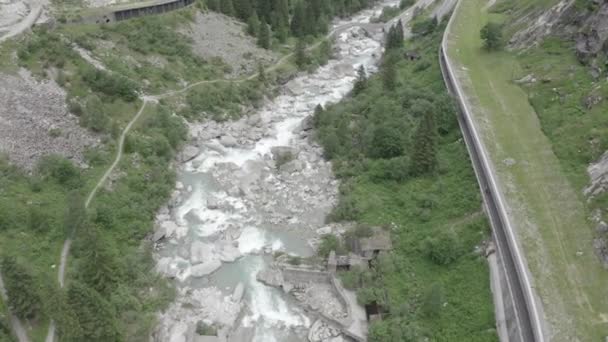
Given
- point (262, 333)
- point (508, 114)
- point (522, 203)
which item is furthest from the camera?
point (508, 114)

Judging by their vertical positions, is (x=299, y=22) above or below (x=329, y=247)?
above

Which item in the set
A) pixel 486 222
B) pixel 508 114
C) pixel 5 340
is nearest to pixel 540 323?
pixel 486 222

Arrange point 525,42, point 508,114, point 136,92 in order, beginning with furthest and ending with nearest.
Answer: point 525,42 → point 136,92 → point 508,114

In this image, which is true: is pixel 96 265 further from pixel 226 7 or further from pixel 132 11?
pixel 226 7

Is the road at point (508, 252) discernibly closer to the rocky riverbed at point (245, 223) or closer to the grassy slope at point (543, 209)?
the grassy slope at point (543, 209)

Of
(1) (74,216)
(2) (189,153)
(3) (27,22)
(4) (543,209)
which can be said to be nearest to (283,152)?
(2) (189,153)

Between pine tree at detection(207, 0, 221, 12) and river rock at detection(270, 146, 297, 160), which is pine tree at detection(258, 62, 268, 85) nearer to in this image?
river rock at detection(270, 146, 297, 160)

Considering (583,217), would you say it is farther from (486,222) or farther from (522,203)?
(486,222)
